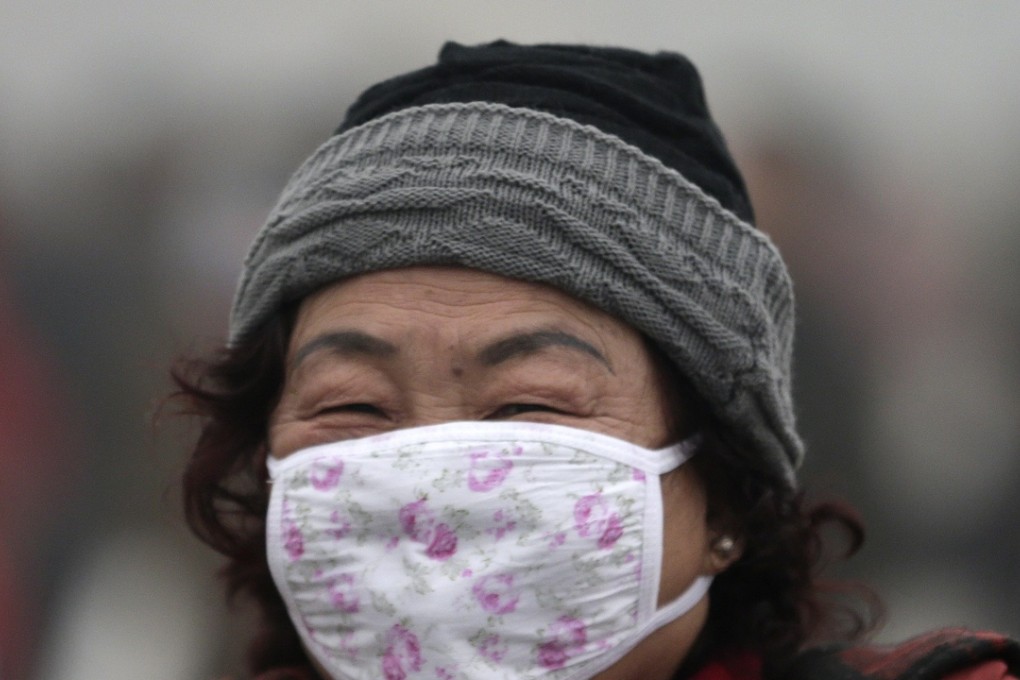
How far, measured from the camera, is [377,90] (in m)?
2.59

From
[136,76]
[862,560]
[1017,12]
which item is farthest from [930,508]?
[136,76]

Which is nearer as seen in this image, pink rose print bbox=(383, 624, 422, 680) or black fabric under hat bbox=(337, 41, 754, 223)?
pink rose print bbox=(383, 624, 422, 680)

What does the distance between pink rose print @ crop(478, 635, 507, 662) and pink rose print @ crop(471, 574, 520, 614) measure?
0.05 meters

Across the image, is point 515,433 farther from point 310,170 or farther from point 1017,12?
point 1017,12

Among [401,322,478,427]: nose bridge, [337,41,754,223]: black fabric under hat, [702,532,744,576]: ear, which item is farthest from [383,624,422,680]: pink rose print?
[337,41,754,223]: black fabric under hat

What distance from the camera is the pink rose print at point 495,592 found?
2.19m

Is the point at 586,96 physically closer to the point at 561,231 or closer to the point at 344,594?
the point at 561,231

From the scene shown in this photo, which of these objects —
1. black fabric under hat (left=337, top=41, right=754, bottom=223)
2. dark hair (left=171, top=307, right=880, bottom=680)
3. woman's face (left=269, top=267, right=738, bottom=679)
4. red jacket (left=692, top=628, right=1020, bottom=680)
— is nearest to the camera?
red jacket (left=692, top=628, right=1020, bottom=680)

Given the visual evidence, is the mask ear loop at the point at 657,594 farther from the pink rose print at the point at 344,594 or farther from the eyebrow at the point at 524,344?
the pink rose print at the point at 344,594

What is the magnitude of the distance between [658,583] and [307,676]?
2.49ft

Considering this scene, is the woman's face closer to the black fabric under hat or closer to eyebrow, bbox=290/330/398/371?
eyebrow, bbox=290/330/398/371

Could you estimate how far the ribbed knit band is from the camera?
2.28 m

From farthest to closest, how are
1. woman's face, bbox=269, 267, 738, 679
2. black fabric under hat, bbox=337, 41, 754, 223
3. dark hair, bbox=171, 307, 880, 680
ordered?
dark hair, bbox=171, 307, 880, 680
black fabric under hat, bbox=337, 41, 754, 223
woman's face, bbox=269, 267, 738, 679

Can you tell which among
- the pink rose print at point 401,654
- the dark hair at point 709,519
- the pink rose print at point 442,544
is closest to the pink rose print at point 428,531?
the pink rose print at point 442,544
